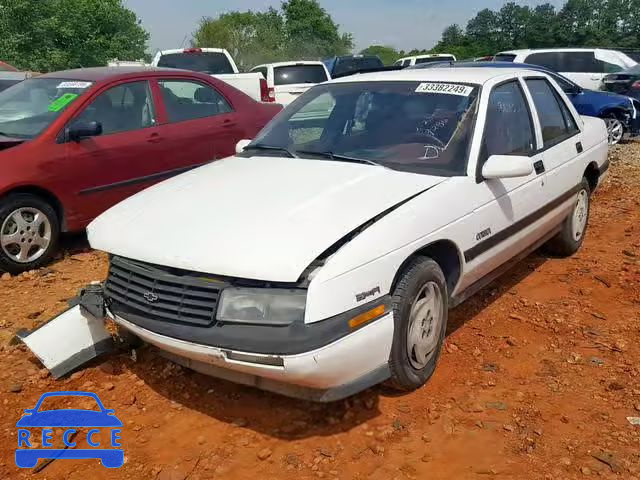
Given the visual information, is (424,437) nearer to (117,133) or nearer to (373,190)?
(373,190)

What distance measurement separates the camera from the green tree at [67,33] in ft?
81.1

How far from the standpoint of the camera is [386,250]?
112 inches

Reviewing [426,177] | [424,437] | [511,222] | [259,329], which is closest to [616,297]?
[511,222]

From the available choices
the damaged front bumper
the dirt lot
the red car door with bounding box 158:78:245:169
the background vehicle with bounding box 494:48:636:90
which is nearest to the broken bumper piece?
the dirt lot

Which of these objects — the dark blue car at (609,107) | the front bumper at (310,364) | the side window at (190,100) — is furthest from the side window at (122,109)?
the dark blue car at (609,107)

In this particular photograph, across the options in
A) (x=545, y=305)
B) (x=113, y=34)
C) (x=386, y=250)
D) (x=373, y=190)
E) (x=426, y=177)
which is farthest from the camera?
(x=113, y=34)

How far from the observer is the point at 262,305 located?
2.62m

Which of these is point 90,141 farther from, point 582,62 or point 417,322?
point 582,62

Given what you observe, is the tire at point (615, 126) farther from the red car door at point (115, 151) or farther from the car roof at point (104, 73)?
the red car door at point (115, 151)

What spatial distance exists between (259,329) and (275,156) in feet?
5.54

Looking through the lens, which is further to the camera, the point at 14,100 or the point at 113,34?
the point at 113,34

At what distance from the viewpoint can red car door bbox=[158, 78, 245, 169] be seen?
20.0 feet

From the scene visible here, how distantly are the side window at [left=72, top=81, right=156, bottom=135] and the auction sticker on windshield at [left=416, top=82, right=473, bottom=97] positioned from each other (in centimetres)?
307

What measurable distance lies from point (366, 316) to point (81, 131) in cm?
364
